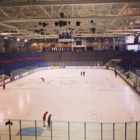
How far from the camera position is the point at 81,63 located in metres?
41.2

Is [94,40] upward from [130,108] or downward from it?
upward

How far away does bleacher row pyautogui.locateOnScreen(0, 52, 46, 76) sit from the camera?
30572 mm

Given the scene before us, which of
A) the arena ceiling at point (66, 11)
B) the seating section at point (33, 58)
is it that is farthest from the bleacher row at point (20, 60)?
the arena ceiling at point (66, 11)

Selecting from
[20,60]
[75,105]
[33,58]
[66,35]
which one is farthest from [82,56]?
[75,105]

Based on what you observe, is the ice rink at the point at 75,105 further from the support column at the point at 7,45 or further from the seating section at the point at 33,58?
the support column at the point at 7,45

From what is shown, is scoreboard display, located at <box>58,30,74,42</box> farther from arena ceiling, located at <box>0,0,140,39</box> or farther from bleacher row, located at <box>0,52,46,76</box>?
bleacher row, located at <box>0,52,46,76</box>

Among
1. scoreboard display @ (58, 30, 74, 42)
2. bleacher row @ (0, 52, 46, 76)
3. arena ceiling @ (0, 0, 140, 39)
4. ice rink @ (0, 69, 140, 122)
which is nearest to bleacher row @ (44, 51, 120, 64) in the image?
bleacher row @ (0, 52, 46, 76)

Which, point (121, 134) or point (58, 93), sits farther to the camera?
point (58, 93)

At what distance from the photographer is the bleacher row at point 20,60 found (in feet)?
100

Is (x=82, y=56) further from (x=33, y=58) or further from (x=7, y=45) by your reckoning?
(x=7, y=45)

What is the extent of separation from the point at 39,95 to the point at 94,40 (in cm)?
3262

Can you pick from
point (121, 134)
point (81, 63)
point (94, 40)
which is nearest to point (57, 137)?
point (121, 134)

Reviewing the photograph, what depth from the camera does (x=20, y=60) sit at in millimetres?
36594

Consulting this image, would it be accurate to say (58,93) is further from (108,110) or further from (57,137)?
(57,137)
